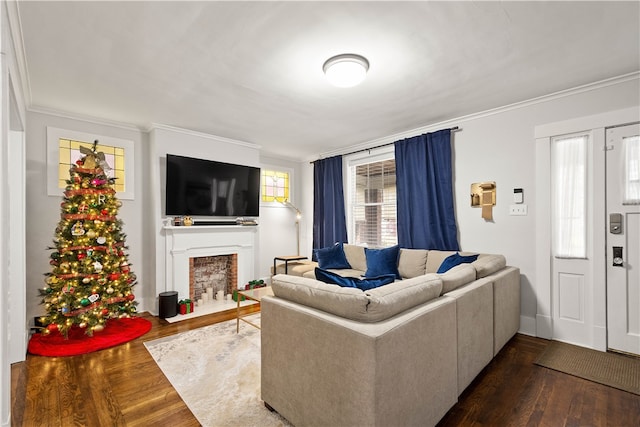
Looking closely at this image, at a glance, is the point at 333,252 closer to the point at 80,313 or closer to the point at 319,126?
the point at 319,126

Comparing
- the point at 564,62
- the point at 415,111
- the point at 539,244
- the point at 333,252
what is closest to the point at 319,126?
the point at 415,111

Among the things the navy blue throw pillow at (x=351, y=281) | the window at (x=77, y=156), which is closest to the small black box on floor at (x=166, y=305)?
the window at (x=77, y=156)

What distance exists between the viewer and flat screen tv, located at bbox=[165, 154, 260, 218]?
4.27 m

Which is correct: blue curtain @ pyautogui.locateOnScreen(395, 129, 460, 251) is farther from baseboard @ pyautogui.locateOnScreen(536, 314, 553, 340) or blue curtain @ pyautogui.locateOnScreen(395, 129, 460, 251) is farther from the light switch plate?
baseboard @ pyautogui.locateOnScreen(536, 314, 553, 340)

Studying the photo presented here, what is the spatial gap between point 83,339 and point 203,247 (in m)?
1.76

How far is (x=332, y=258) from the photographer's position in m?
4.82

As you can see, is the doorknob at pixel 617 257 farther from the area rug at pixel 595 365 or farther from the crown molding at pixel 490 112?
the crown molding at pixel 490 112

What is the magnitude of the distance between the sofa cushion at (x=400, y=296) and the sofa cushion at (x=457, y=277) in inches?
5.6

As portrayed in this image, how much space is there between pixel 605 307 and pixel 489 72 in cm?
254

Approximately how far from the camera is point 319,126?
429 cm

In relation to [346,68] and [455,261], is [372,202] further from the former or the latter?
[346,68]

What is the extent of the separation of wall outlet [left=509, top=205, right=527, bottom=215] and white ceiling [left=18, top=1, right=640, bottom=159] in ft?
3.95

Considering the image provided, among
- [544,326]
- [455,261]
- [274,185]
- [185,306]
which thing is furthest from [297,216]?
[544,326]

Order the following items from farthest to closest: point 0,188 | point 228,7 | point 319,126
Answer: point 319,126
point 228,7
point 0,188
